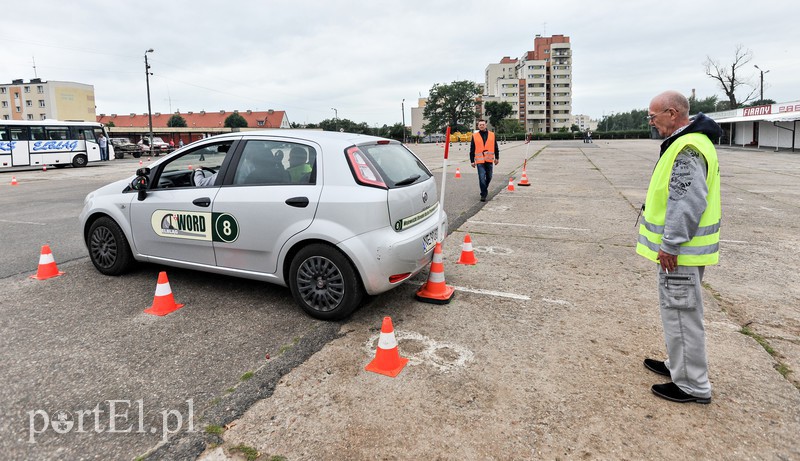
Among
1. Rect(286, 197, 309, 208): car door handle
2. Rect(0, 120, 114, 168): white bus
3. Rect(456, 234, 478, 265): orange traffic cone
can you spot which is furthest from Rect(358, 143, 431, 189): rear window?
Rect(0, 120, 114, 168): white bus

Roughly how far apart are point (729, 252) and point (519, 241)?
2.77 meters

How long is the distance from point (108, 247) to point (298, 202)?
2.71 m

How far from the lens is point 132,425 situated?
8.61 feet

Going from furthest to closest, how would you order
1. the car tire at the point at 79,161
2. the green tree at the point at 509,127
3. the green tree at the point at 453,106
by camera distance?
the green tree at the point at 453,106 < the green tree at the point at 509,127 < the car tire at the point at 79,161

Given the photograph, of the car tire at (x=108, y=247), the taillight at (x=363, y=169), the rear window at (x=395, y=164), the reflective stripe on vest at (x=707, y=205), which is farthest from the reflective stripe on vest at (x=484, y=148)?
the reflective stripe on vest at (x=707, y=205)

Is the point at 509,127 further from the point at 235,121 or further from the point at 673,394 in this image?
the point at 673,394

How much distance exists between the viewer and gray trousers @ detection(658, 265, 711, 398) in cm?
268

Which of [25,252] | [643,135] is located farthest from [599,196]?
[643,135]

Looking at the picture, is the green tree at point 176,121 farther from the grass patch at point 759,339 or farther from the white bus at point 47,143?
the grass patch at point 759,339

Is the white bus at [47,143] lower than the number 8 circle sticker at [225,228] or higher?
higher

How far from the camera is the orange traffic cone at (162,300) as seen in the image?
415 cm

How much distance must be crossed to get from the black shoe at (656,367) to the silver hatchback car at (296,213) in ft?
6.30

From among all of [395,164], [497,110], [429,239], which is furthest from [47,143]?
[497,110]

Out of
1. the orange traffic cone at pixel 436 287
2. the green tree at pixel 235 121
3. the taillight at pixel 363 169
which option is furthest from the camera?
the green tree at pixel 235 121
